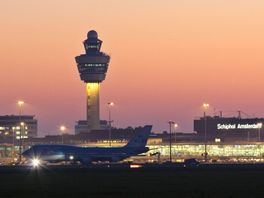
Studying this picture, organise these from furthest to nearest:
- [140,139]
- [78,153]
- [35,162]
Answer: [140,139] → [78,153] → [35,162]

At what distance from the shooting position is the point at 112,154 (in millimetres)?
172375

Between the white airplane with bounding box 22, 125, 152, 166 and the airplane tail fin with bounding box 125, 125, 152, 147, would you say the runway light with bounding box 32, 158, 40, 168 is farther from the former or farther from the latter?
Result: the airplane tail fin with bounding box 125, 125, 152, 147

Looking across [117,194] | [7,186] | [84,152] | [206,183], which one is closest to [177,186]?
[206,183]

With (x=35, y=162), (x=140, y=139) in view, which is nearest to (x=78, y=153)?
(x=35, y=162)

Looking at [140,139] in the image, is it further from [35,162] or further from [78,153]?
[35,162]

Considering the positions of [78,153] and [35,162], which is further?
[78,153]

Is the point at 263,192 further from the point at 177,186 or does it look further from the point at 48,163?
the point at 48,163

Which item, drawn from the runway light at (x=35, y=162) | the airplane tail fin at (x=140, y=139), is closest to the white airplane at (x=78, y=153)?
the runway light at (x=35, y=162)

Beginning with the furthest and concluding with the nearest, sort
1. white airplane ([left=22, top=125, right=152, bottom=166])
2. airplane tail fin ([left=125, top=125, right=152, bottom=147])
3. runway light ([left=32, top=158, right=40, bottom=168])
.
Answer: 1. airplane tail fin ([left=125, top=125, right=152, bottom=147])
2. white airplane ([left=22, top=125, right=152, bottom=166])
3. runway light ([left=32, top=158, right=40, bottom=168])

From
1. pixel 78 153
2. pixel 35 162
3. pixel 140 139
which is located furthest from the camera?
pixel 140 139

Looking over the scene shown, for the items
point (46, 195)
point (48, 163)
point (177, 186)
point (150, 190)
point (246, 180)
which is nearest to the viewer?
point (46, 195)

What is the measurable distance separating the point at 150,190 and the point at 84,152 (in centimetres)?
9742

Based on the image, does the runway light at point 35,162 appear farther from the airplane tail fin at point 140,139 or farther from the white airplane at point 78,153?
the airplane tail fin at point 140,139

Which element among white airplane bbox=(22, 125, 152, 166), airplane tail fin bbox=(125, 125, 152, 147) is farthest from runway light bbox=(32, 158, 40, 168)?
airplane tail fin bbox=(125, 125, 152, 147)
